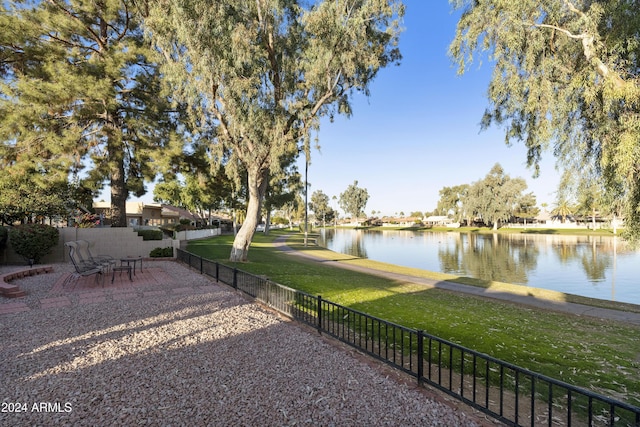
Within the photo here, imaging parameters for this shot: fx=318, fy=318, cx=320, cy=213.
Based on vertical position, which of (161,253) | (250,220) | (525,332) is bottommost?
(525,332)

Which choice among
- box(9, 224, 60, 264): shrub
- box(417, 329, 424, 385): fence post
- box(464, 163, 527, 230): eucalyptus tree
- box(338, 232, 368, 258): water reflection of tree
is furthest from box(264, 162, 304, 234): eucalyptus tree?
box(464, 163, 527, 230): eucalyptus tree

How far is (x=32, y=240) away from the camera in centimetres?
1306

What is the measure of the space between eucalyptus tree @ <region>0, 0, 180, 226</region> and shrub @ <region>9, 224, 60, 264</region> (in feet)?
8.99

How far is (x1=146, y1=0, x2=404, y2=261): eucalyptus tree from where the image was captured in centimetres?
1365

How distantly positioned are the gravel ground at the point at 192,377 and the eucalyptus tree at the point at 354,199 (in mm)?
140898

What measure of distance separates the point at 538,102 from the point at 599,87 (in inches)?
50.0

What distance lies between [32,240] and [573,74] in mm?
19933

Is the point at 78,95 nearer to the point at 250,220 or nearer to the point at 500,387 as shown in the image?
the point at 250,220

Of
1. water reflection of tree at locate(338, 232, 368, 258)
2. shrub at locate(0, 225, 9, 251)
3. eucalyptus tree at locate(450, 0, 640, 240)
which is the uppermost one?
eucalyptus tree at locate(450, 0, 640, 240)

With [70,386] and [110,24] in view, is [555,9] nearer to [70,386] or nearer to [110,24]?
[70,386]

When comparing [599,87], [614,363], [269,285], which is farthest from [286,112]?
[614,363]

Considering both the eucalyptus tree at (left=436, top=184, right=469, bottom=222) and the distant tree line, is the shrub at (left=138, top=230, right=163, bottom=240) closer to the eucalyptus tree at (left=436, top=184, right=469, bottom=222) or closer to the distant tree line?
the distant tree line

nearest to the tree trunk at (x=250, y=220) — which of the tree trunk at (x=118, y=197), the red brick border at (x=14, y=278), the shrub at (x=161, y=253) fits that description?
the shrub at (x=161, y=253)

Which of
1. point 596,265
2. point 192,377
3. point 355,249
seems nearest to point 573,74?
point 192,377
